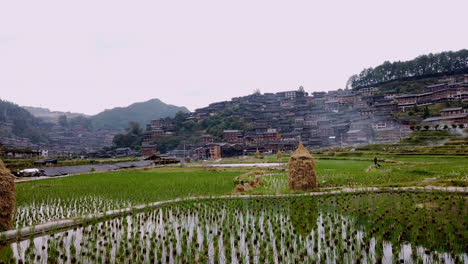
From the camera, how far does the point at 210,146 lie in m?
64.6

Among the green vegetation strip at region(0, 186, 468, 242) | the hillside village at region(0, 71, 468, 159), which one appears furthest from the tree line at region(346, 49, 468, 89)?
the green vegetation strip at region(0, 186, 468, 242)

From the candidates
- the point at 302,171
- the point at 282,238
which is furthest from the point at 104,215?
the point at 302,171

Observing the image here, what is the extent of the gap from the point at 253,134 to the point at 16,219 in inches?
2392

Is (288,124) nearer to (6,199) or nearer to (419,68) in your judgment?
(419,68)

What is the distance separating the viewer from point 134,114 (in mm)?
145500

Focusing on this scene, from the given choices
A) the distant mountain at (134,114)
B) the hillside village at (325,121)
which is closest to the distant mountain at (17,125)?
the hillside village at (325,121)

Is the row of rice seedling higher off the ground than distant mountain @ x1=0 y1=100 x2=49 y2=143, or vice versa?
distant mountain @ x1=0 y1=100 x2=49 y2=143

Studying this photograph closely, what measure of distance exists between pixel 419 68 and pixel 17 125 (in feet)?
332

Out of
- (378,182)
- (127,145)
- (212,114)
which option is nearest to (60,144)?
(127,145)

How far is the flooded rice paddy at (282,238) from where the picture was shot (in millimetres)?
6488

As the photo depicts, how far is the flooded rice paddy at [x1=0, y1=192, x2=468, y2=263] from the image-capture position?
649 cm

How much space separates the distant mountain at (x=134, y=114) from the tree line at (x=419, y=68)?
88.5 metres

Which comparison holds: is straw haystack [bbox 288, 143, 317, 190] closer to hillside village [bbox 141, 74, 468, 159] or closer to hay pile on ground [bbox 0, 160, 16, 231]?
hay pile on ground [bbox 0, 160, 16, 231]

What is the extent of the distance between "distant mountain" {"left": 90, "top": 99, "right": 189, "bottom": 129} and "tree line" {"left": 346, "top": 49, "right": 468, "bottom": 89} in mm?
88533
